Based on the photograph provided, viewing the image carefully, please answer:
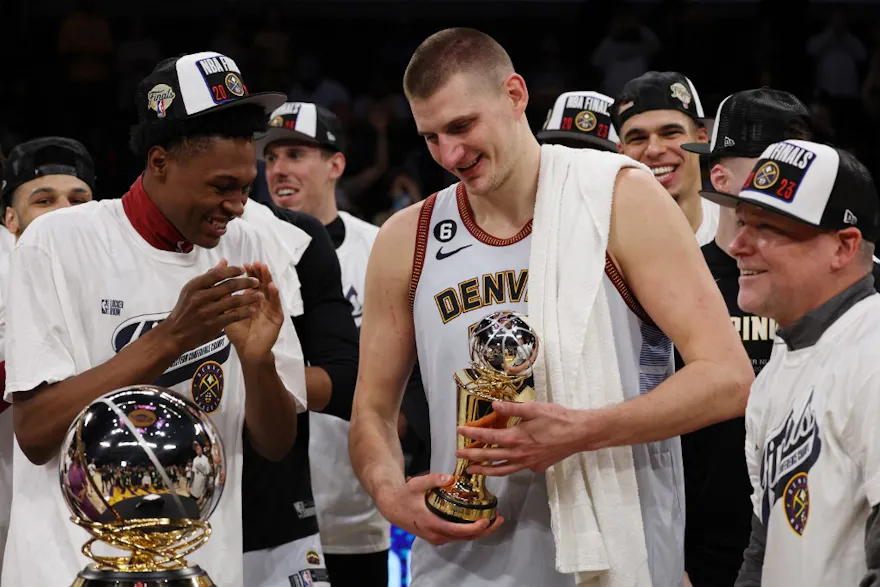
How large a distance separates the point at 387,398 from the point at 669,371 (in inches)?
27.6

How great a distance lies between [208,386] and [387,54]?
7.73 metres

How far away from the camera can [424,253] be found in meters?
3.02

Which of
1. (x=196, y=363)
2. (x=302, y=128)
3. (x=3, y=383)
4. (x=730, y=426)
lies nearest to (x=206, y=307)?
(x=196, y=363)

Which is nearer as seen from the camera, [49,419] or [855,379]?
[855,379]

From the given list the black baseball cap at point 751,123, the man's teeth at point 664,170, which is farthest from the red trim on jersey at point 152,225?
the man's teeth at point 664,170

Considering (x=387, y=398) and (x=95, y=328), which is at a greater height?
(x=95, y=328)

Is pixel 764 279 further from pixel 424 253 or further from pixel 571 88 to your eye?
pixel 571 88

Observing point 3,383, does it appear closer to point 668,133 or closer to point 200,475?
point 200,475

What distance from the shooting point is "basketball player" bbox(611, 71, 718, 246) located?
4512mm

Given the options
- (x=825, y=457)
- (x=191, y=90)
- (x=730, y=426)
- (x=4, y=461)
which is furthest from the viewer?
(x=730, y=426)

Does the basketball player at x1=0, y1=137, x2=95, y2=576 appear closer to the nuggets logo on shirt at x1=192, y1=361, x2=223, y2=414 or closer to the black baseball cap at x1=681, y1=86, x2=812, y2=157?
the nuggets logo on shirt at x1=192, y1=361, x2=223, y2=414

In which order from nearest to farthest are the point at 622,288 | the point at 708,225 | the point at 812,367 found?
the point at 812,367 < the point at 622,288 < the point at 708,225

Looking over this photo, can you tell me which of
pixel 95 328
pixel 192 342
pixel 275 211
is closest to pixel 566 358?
pixel 192 342

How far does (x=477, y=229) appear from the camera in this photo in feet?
9.77
